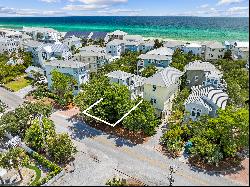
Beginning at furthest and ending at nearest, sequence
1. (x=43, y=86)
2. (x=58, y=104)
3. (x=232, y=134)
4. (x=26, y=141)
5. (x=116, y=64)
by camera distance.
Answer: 1. (x=116, y=64)
2. (x=43, y=86)
3. (x=58, y=104)
4. (x=26, y=141)
5. (x=232, y=134)

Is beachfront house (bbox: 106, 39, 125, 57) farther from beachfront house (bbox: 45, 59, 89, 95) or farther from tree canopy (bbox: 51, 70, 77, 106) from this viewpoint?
tree canopy (bbox: 51, 70, 77, 106)

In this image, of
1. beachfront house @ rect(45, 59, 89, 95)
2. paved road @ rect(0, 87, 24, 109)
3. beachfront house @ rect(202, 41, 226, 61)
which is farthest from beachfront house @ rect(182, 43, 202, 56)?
paved road @ rect(0, 87, 24, 109)

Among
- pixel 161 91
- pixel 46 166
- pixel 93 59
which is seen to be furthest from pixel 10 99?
pixel 161 91

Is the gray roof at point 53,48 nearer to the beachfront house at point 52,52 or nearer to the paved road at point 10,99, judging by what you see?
the beachfront house at point 52,52

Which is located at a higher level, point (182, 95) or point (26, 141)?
point (182, 95)

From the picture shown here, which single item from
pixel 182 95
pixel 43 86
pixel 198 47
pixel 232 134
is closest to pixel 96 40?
pixel 198 47

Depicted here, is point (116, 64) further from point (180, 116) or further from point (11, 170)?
point (11, 170)

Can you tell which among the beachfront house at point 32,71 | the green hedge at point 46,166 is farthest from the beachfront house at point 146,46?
the green hedge at point 46,166
